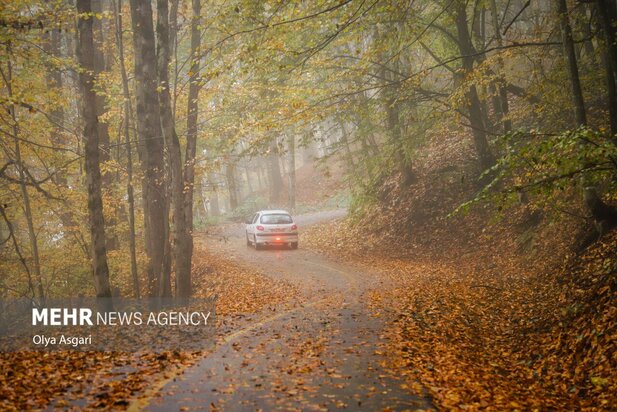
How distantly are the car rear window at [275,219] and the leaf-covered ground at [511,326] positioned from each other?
7198mm

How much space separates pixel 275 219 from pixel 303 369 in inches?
582

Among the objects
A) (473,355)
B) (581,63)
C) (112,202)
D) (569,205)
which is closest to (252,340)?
(473,355)

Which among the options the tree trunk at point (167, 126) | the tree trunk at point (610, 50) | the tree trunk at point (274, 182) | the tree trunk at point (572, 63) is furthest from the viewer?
the tree trunk at point (274, 182)

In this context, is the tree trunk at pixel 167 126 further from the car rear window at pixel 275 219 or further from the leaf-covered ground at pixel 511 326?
the car rear window at pixel 275 219

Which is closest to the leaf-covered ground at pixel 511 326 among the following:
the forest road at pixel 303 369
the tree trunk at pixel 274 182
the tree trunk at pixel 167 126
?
the forest road at pixel 303 369

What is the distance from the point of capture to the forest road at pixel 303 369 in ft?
20.3

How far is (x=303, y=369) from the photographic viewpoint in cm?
746

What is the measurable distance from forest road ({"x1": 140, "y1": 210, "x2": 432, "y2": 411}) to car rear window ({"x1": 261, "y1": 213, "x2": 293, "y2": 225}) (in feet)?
31.3

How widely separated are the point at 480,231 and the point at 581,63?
642cm

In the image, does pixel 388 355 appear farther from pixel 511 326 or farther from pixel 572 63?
pixel 572 63

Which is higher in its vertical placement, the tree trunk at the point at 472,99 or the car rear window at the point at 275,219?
the tree trunk at the point at 472,99

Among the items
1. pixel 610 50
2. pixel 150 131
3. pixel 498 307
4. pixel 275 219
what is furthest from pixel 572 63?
pixel 275 219

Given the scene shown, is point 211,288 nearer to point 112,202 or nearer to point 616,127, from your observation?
point 112,202

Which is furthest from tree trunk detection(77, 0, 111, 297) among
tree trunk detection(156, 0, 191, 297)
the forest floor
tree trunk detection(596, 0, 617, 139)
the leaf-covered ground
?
tree trunk detection(596, 0, 617, 139)
